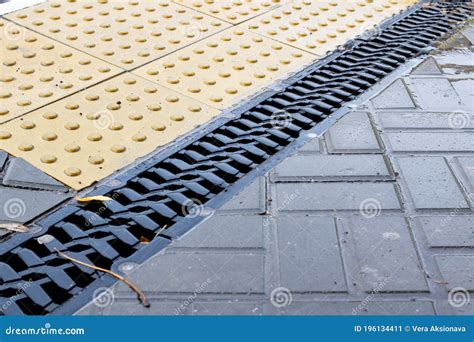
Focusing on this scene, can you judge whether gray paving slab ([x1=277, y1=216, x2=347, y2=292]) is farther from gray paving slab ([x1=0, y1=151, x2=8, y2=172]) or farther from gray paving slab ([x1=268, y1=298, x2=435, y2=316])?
gray paving slab ([x1=0, y1=151, x2=8, y2=172])

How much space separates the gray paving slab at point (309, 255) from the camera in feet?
8.55

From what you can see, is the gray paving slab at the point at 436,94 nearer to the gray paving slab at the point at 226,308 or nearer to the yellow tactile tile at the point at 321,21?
the yellow tactile tile at the point at 321,21

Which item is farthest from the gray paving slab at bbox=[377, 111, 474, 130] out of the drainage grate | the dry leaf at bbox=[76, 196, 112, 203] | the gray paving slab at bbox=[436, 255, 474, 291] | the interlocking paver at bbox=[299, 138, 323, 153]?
the dry leaf at bbox=[76, 196, 112, 203]

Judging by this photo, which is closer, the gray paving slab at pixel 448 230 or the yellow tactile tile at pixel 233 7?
the gray paving slab at pixel 448 230

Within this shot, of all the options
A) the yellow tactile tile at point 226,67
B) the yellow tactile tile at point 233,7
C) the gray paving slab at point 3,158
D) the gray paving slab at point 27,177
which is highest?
the gray paving slab at point 27,177

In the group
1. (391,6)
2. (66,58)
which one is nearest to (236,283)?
(66,58)

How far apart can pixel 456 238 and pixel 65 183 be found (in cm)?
174

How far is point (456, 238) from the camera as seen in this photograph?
9.52 feet

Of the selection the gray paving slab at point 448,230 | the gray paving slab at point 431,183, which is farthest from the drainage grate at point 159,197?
the gray paving slab at point 448,230

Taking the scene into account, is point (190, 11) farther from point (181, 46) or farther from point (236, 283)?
point (236, 283)

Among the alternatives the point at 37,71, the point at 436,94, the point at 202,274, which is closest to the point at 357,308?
the point at 202,274

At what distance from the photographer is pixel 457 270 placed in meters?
2.71

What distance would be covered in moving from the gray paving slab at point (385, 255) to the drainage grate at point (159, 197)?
0.70m

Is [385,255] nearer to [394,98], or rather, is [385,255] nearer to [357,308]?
[357,308]
